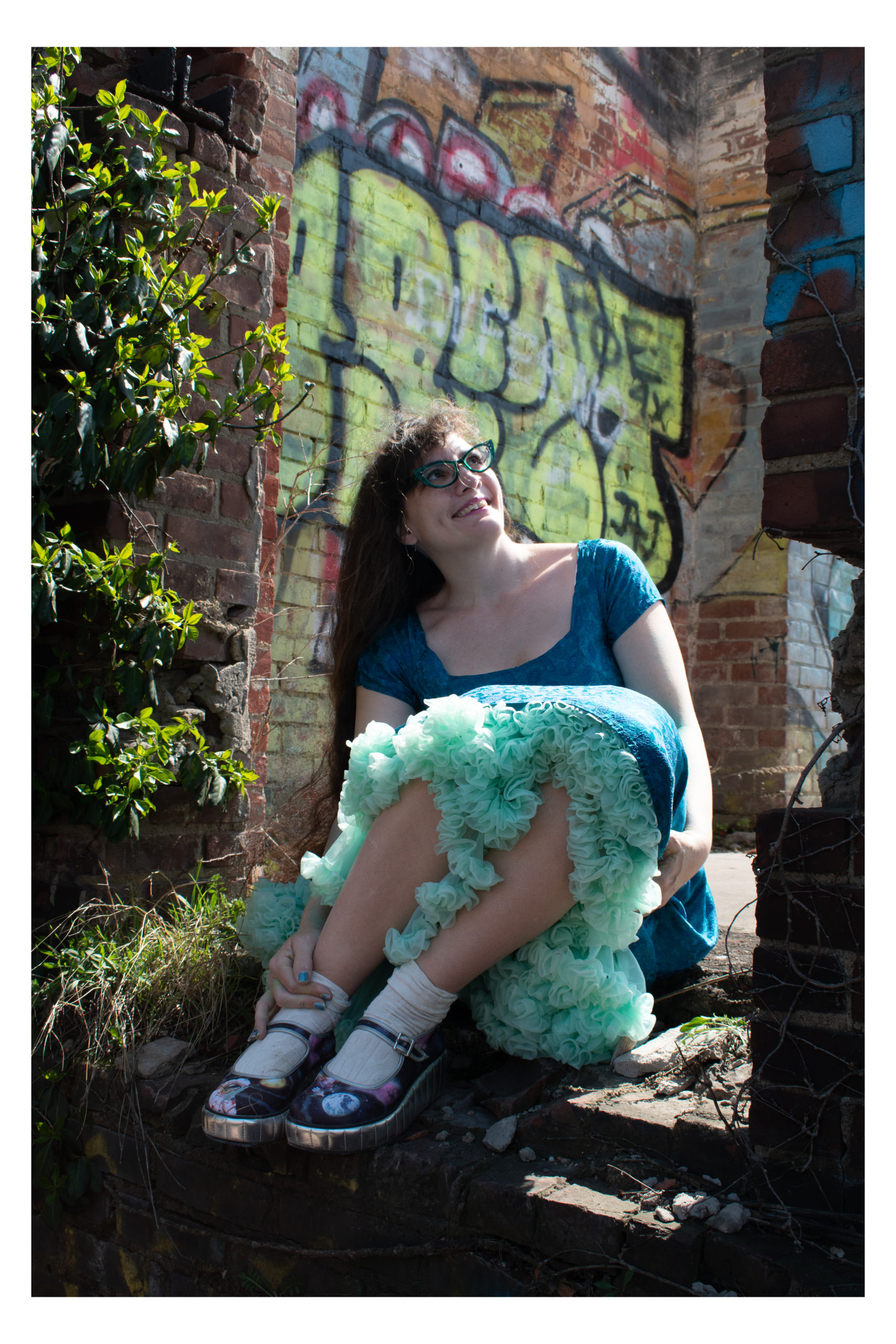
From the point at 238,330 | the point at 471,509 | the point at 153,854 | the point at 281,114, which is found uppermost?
the point at 281,114

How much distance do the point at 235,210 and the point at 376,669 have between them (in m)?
1.36

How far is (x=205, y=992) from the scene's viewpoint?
215 cm

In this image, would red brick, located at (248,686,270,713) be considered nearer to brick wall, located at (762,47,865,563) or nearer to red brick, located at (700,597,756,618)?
brick wall, located at (762,47,865,563)

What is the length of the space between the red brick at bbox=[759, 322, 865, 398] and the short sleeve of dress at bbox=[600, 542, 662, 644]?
715mm

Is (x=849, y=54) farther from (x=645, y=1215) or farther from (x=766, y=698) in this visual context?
(x=766, y=698)

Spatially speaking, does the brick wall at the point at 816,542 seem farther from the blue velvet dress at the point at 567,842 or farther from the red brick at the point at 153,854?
the red brick at the point at 153,854

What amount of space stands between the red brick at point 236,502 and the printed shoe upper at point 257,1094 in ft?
4.86

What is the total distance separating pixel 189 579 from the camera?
2.56 meters

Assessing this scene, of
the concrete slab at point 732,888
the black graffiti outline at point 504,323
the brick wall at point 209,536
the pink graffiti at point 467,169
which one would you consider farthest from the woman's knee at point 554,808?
the pink graffiti at point 467,169

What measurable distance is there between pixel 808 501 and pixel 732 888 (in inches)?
104

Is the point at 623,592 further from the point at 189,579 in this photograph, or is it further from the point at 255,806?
the point at 255,806

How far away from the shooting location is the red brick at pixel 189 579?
2.52m

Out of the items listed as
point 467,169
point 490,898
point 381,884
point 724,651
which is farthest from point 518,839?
point 724,651

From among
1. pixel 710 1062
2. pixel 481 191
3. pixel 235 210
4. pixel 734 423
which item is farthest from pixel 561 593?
pixel 734 423
